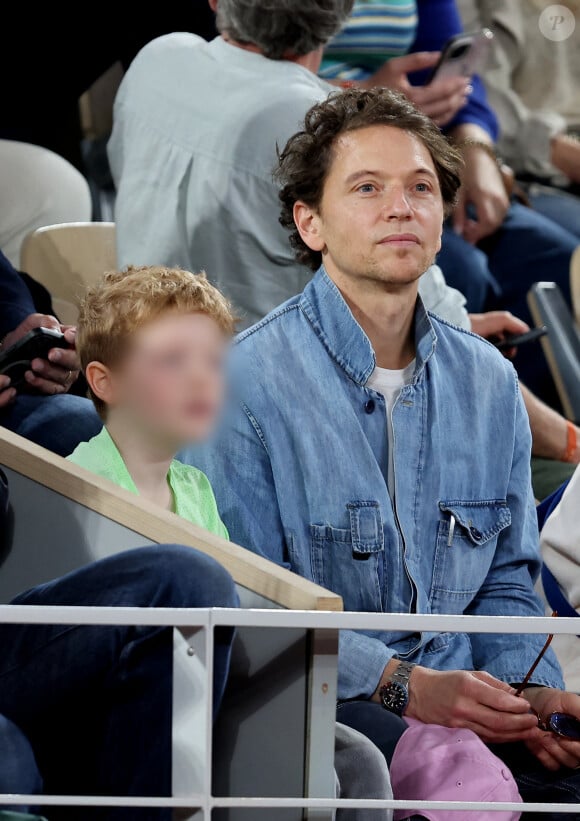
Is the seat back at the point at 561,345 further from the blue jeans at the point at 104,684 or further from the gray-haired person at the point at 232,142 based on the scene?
the blue jeans at the point at 104,684

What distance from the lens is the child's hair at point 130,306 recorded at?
3.24 ft

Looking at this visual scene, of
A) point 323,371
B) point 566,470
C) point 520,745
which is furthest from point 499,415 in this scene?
point 566,470

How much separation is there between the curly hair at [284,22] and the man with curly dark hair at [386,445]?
26 cm

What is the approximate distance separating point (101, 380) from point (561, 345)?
2.99ft

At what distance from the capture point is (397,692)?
0.99 meters

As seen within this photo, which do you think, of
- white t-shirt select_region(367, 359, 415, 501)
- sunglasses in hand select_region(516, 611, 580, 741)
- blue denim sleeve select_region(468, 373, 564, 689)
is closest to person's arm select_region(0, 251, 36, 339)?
white t-shirt select_region(367, 359, 415, 501)

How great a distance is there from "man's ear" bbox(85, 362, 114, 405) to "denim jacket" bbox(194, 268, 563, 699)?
0.09 m

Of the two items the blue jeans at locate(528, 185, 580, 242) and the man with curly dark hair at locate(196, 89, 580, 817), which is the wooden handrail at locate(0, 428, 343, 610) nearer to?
the man with curly dark hair at locate(196, 89, 580, 817)

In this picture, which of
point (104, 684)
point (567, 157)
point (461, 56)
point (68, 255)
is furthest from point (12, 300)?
point (567, 157)

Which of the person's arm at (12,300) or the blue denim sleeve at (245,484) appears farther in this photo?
Result: the person's arm at (12,300)

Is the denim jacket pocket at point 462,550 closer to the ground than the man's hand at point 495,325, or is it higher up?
higher up

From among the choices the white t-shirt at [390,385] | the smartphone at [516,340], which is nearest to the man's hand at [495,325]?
the smartphone at [516,340]

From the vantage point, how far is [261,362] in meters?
1.07

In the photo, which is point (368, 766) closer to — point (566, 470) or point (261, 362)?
point (261, 362)
